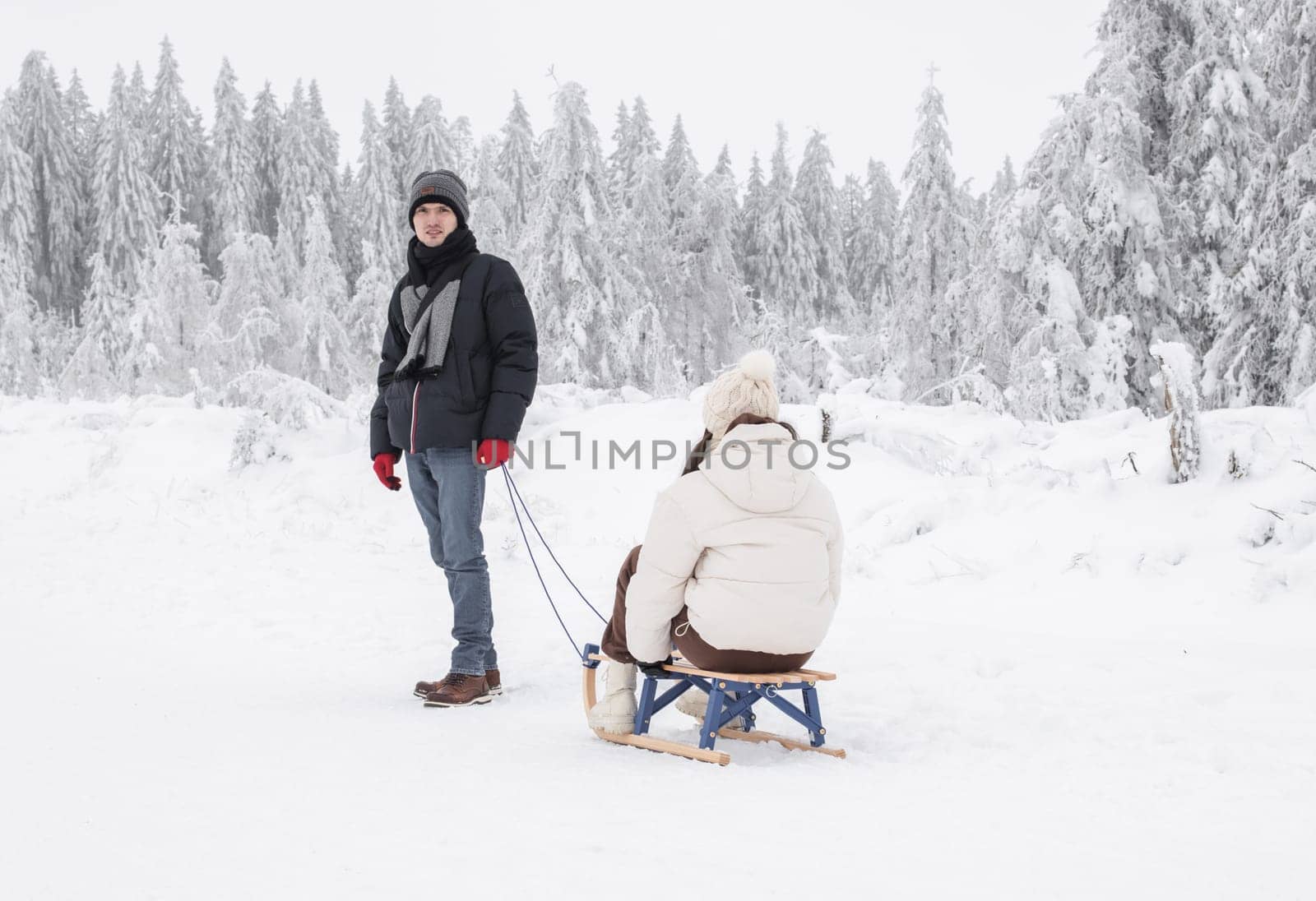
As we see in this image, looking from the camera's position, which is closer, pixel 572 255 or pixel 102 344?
pixel 572 255

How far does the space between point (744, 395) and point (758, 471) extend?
314mm

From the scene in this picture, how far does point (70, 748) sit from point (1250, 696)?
4.36 m

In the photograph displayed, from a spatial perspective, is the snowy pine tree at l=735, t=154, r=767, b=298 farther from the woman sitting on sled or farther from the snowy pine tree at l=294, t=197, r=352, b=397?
the woman sitting on sled

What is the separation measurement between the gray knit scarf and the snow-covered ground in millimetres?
1499

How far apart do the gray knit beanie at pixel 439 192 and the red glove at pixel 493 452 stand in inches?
41.3

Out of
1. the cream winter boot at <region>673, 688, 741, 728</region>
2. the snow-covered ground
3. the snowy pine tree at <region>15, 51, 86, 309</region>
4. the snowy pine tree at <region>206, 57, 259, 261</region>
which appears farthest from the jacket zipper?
the snowy pine tree at <region>15, 51, 86, 309</region>

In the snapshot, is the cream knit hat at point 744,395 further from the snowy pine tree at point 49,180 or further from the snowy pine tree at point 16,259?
the snowy pine tree at point 49,180

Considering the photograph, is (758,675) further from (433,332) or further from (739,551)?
(433,332)

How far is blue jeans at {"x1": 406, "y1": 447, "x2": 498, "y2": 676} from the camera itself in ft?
13.6

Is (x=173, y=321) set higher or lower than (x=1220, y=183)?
lower

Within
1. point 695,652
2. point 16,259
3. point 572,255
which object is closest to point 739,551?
point 695,652

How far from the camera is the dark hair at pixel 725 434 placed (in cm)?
335

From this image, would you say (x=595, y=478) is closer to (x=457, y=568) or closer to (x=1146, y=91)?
(x=457, y=568)

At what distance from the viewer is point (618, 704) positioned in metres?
3.56
